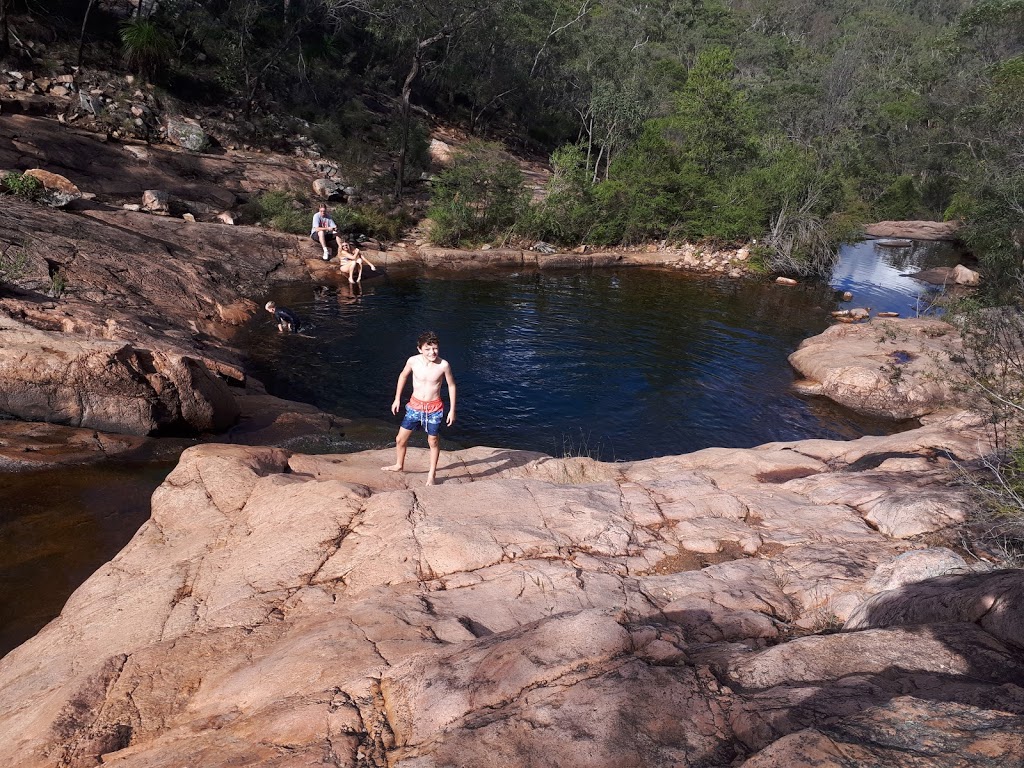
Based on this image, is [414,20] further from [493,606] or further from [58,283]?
[493,606]

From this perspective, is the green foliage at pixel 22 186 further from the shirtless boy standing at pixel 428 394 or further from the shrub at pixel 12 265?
the shirtless boy standing at pixel 428 394

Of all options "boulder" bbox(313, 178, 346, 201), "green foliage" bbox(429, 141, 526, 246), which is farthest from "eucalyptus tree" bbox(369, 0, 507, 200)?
"green foliage" bbox(429, 141, 526, 246)

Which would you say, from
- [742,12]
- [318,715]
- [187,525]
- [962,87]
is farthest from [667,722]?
[742,12]

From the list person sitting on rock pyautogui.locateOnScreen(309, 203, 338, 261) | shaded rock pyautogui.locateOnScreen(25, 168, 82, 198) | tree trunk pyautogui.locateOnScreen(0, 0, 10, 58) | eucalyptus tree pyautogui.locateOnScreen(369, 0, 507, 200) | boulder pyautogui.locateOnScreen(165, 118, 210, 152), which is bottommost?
person sitting on rock pyautogui.locateOnScreen(309, 203, 338, 261)

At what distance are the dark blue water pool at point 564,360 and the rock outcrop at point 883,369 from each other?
1.83 ft

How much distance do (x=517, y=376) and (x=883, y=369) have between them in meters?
8.06

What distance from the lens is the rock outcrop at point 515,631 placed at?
9.59ft

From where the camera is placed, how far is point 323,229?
20.9 metres

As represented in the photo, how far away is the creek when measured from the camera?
6.79m

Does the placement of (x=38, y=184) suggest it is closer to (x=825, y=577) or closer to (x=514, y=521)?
(x=514, y=521)

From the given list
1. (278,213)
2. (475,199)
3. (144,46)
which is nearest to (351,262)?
(278,213)

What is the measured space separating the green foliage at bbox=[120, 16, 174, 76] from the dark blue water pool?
13334 millimetres

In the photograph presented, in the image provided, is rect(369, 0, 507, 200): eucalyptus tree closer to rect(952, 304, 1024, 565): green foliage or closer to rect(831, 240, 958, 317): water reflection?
rect(831, 240, 958, 317): water reflection

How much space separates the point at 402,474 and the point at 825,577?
4520mm
